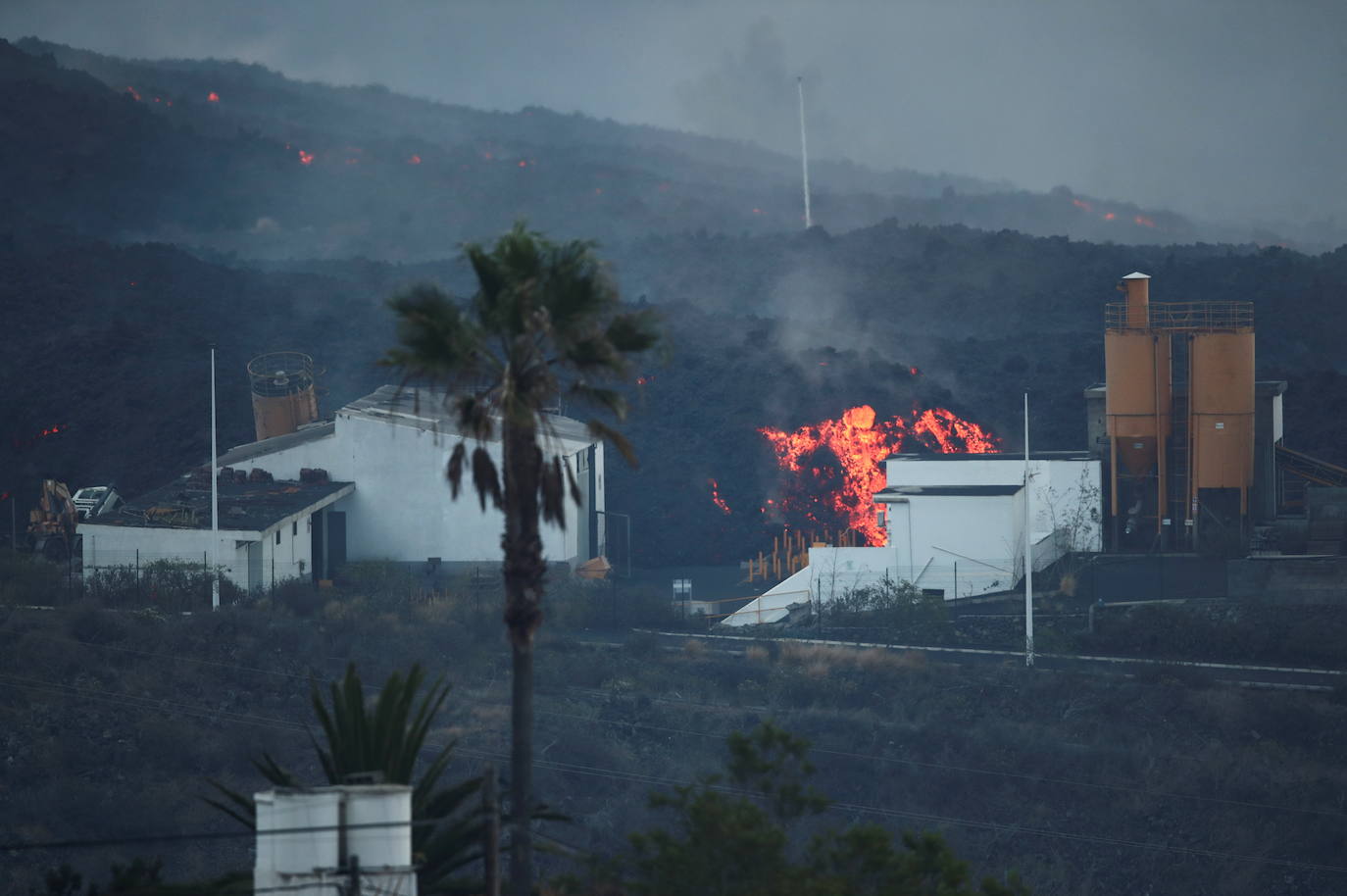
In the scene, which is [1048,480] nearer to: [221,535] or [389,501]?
[389,501]

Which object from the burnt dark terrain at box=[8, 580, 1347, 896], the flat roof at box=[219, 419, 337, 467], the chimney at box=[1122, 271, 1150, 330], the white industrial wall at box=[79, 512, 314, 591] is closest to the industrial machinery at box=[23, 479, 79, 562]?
the flat roof at box=[219, 419, 337, 467]

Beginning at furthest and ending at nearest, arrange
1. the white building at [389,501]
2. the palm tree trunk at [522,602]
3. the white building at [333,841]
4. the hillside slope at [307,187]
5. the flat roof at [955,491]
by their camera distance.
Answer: the hillside slope at [307,187] → the white building at [389,501] → the flat roof at [955,491] → the palm tree trunk at [522,602] → the white building at [333,841]

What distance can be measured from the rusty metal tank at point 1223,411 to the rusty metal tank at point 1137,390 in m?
1.46

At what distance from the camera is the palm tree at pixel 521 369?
42.4ft

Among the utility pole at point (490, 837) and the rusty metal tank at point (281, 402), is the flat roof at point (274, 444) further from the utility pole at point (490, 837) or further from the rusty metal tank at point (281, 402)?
the utility pole at point (490, 837)

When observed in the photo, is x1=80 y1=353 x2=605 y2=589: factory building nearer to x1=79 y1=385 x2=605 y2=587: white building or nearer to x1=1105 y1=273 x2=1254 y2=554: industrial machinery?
x1=79 y1=385 x2=605 y2=587: white building

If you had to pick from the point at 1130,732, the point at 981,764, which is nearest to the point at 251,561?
the point at 981,764

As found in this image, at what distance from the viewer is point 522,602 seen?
12.9m

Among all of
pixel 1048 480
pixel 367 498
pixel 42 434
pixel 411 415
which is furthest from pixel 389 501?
pixel 42 434

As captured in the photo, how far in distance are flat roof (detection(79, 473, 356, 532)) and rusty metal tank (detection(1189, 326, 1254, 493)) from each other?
30380 mm

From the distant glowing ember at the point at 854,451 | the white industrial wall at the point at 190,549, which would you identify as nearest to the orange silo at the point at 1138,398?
the distant glowing ember at the point at 854,451

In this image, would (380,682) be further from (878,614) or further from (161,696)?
(878,614)

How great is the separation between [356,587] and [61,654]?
11.6m

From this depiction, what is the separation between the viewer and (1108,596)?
43594mm
